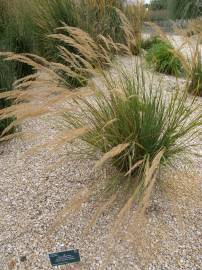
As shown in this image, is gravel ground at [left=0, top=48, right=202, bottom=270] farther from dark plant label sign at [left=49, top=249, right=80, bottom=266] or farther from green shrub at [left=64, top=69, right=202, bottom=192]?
green shrub at [left=64, top=69, right=202, bottom=192]

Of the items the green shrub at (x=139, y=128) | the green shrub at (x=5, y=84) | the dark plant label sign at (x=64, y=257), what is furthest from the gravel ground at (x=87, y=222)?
the green shrub at (x=5, y=84)

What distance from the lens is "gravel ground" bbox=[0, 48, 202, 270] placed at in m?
1.61

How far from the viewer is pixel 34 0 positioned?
423 centimetres

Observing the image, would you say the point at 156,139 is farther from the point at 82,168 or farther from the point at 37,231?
the point at 37,231

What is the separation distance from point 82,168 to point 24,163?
452 mm

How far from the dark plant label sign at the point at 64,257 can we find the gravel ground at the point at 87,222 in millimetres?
50

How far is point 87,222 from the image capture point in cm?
179

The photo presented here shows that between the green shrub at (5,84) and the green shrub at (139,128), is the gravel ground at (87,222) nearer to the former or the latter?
Answer: the green shrub at (139,128)

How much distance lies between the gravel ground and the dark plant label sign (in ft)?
0.16

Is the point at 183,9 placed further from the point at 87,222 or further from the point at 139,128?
the point at 87,222

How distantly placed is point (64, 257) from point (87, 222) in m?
0.27

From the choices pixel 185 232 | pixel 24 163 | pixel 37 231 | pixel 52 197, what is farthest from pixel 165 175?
pixel 24 163

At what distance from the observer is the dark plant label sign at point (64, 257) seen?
1.57 meters

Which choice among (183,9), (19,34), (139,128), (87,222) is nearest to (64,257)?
(87,222)
